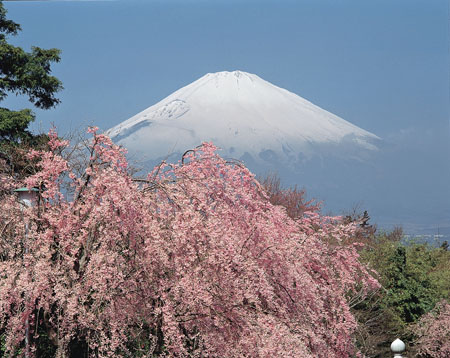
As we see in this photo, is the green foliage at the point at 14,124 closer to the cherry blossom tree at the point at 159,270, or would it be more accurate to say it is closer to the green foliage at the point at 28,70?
the green foliage at the point at 28,70

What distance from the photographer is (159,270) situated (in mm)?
6844

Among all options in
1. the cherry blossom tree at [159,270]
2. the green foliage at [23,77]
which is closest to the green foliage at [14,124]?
the green foliage at [23,77]

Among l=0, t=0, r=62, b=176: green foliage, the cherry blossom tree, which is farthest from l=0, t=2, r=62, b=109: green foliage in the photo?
the cherry blossom tree

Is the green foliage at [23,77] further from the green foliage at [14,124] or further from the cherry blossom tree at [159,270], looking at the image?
the cherry blossom tree at [159,270]

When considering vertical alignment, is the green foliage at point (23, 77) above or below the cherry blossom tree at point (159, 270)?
above

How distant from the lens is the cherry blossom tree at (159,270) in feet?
21.3

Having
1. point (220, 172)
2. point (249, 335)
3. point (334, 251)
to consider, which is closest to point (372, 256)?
point (334, 251)

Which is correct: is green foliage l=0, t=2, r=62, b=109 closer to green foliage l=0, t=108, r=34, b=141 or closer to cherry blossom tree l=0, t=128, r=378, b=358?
green foliage l=0, t=108, r=34, b=141

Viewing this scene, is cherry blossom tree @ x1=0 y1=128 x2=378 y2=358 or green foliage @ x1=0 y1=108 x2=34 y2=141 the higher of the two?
green foliage @ x1=0 y1=108 x2=34 y2=141

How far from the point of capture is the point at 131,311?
7.02 m

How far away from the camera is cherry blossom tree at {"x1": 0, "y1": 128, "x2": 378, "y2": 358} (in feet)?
21.3

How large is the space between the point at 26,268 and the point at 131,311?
1281mm

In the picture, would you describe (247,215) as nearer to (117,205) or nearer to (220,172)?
(220,172)

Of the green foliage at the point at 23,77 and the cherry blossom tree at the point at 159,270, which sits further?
the green foliage at the point at 23,77
